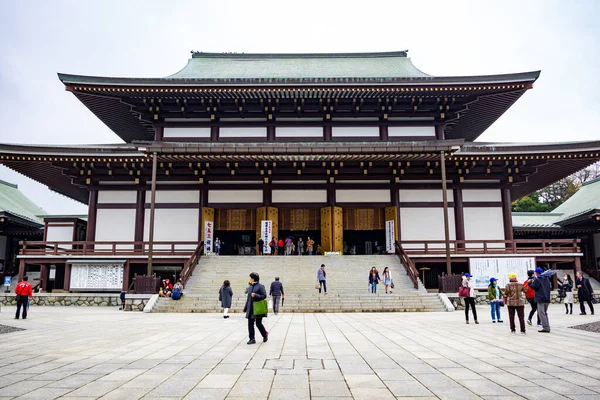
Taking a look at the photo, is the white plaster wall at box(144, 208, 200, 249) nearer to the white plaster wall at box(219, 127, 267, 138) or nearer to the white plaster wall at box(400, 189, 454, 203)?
the white plaster wall at box(219, 127, 267, 138)

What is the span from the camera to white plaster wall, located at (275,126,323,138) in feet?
80.6

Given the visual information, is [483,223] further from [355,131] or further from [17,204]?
[17,204]

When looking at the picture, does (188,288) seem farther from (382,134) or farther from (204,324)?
(382,134)

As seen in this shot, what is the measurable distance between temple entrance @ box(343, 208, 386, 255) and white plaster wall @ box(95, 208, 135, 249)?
11.8m

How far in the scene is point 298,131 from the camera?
80.9ft

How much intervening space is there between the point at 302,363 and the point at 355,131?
19263 mm

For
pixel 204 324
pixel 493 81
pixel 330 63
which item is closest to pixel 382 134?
pixel 493 81

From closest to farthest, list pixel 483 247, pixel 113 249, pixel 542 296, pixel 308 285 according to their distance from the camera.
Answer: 1. pixel 542 296
2. pixel 308 285
3. pixel 113 249
4. pixel 483 247

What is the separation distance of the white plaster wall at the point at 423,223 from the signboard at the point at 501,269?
2.87m

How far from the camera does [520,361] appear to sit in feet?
22.5

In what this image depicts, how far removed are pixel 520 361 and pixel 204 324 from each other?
28.0 feet

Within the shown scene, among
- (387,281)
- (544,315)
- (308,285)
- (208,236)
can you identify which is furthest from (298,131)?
(544,315)

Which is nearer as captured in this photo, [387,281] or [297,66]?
[387,281]

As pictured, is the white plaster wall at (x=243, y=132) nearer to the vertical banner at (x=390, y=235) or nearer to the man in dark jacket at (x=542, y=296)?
the vertical banner at (x=390, y=235)
